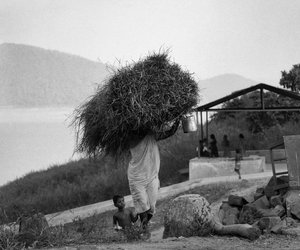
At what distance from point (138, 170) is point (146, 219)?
66 centimetres

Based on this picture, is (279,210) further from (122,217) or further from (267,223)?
(122,217)

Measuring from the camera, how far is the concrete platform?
53.5 ft

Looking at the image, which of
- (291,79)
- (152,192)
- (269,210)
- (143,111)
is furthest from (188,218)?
(291,79)

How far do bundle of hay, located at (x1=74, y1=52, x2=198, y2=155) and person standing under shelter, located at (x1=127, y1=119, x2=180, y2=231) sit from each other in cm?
15

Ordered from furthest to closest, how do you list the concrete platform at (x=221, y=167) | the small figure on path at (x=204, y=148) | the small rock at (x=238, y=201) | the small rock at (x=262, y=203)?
the small figure on path at (x=204, y=148), the concrete platform at (x=221, y=167), the small rock at (x=238, y=201), the small rock at (x=262, y=203)

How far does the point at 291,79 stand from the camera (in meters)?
28.2

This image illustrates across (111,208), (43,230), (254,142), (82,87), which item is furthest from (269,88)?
(82,87)

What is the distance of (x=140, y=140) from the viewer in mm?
7793

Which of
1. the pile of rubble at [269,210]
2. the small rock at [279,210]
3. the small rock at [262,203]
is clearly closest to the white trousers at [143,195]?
the pile of rubble at [269,210]

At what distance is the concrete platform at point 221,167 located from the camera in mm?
16312

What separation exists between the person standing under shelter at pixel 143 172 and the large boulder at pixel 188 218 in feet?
1.03

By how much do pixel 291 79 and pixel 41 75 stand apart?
218 feet

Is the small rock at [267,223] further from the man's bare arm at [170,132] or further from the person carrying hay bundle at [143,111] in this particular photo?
the man's bare arm at [170,132]

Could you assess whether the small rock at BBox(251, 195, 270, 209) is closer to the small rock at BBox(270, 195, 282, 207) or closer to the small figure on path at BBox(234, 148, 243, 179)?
the small rock at BBox(270, 195, 282, 207)
